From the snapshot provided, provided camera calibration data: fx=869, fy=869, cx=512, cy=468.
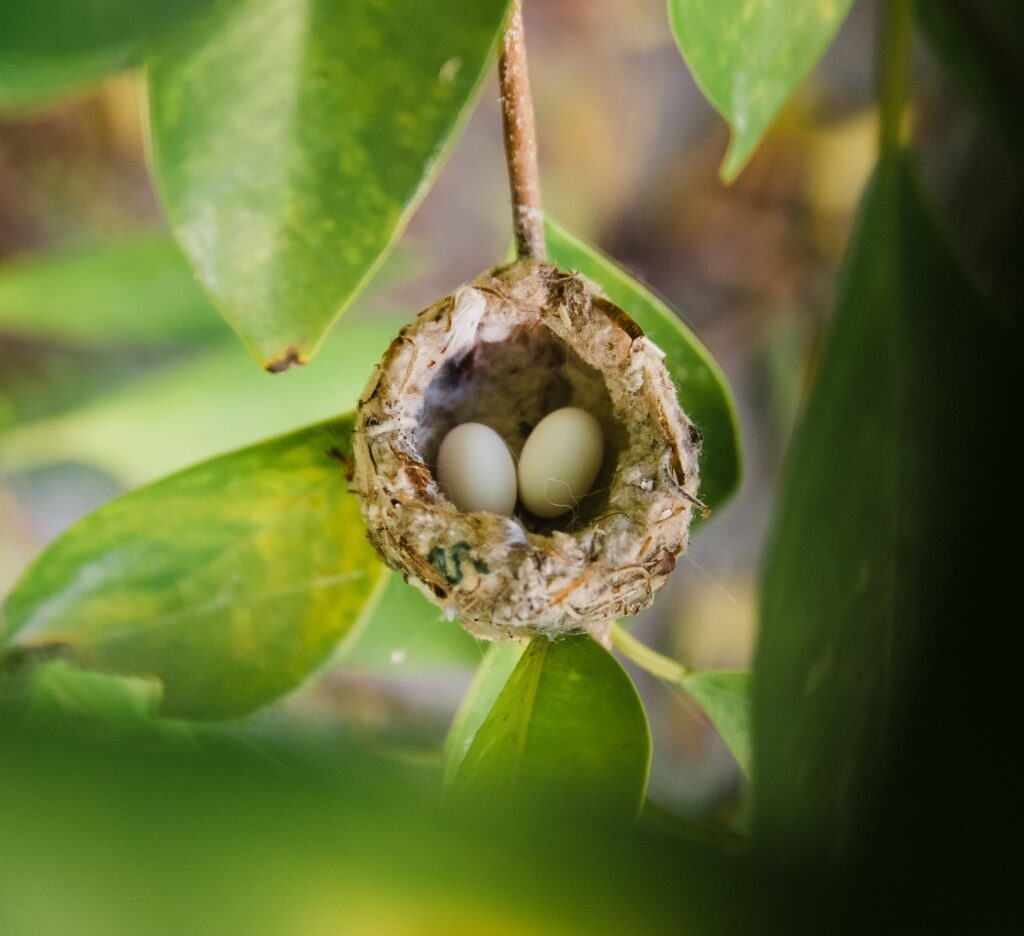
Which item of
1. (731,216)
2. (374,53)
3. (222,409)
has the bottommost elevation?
(222,409)

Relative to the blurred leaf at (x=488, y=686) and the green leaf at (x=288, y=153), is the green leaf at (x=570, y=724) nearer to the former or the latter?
the blurred leaf at (x=488, y=686)

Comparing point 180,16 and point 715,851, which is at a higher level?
point 180,16

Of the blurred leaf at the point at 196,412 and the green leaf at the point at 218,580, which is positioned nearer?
the green leaf at the point at 218,580

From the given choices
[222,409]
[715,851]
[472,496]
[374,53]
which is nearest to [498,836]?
[715,851]

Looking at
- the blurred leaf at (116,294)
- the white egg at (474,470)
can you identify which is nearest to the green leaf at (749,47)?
the white egg at (474,470)

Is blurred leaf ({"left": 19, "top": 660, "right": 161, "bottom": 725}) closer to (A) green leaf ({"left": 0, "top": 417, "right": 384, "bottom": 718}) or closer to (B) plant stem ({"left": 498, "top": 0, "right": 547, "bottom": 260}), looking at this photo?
(A) green leaf ({"left": 0, "top": 417, "right": 384, "bottom": 718})

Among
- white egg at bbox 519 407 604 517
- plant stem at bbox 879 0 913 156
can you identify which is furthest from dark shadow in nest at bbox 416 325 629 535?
plant stem at bbox 879 0 913 156

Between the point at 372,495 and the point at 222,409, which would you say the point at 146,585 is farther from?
the point at 222,409
